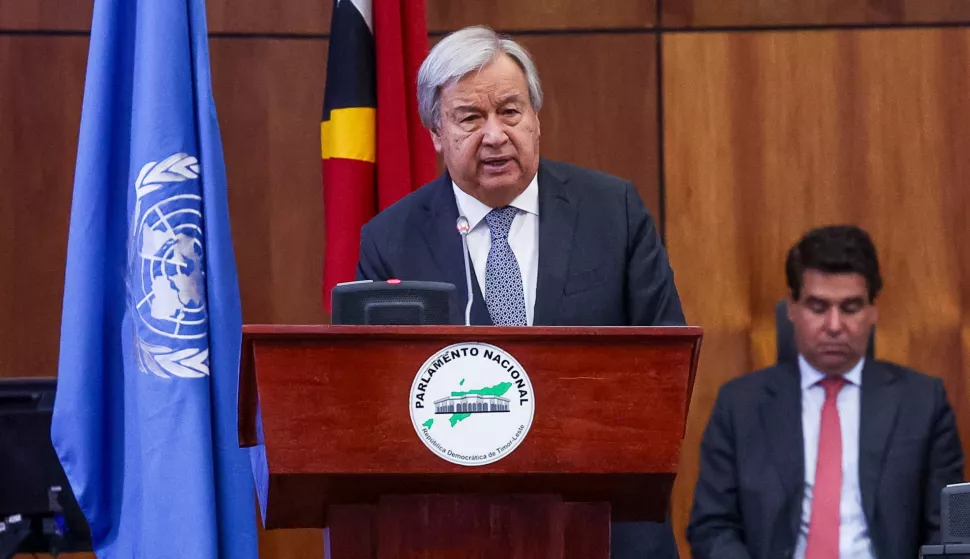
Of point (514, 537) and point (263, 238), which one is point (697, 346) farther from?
point (263, 238)

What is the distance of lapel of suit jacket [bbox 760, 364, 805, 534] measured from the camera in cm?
314

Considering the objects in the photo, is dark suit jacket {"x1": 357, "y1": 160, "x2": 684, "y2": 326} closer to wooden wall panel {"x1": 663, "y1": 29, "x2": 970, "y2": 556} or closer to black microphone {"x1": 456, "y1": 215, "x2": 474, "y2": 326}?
black microphone {"x1": 456, "y1": 215, "x2": 474, "y2": 326}

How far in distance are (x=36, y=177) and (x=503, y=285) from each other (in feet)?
7.69

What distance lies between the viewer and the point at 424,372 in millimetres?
1730

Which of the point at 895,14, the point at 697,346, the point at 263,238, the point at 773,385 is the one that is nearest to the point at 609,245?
the point at 697,346

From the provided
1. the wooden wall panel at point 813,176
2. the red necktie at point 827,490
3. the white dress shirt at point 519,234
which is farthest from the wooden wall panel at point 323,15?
the white dress shirt at point 519,234

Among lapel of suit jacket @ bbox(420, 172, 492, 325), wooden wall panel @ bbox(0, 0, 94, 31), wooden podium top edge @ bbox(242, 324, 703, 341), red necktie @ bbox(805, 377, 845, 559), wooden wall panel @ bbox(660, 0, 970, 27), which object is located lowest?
red necktie @ bbox(805, 377, 845, 559)

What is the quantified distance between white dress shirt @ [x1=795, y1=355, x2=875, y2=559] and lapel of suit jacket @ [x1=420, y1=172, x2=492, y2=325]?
1263 millimetres

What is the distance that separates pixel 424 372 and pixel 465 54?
841 mm

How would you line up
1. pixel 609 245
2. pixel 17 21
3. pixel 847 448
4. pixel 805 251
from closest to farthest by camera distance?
pixel 609 245 → pixel 847 448 → pixel 805 251 → pixel 17 21

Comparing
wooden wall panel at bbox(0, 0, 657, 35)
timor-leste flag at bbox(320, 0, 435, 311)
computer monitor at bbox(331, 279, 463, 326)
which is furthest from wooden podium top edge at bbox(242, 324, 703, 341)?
wooden wall panel at bbox(0, 0, 657, 35)

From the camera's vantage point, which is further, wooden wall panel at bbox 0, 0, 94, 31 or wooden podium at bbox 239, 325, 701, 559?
wooden wall panel at bbox 0, 0, 94, 31

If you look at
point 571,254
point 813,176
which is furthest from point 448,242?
point 813,176

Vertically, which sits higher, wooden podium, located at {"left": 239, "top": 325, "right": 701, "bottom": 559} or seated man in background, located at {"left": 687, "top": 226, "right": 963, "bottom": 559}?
wooden podium, located at {"left": 239, "top": 325, "right": 701, "bottom": 559}
